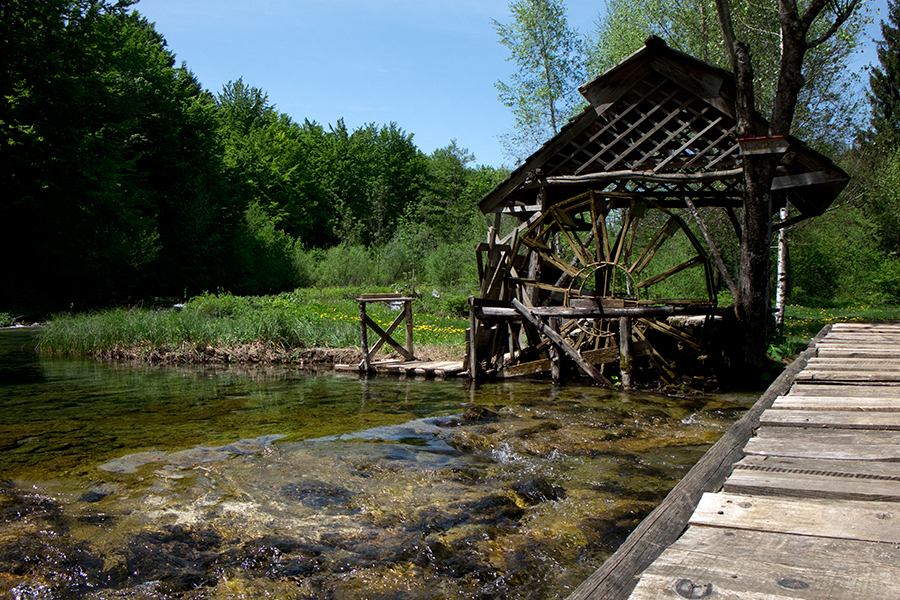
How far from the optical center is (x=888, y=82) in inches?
1491

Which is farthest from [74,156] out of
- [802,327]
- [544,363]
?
[802,327]

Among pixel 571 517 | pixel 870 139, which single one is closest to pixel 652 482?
pixel 571 517

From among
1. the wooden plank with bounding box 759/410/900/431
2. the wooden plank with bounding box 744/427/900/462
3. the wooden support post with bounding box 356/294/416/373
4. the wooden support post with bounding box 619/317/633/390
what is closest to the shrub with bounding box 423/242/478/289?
the wooden support post with bounding box 356/294/416/373

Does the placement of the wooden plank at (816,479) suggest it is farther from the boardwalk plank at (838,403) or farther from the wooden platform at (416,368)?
the wooden platform at (416,368)

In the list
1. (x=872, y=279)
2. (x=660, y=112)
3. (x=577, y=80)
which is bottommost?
(x=872, y=279)

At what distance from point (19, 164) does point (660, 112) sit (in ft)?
75.2

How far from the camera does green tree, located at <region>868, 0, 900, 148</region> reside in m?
37.1

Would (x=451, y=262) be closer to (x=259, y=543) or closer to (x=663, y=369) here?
(x=663, y=369)

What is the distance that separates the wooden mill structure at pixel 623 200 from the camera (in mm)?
10117

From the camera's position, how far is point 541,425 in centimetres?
751

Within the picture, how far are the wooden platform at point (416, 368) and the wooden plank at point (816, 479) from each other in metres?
9.50

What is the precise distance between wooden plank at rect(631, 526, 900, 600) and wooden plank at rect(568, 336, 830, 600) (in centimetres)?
10

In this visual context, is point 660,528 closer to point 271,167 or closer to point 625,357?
point 625,357

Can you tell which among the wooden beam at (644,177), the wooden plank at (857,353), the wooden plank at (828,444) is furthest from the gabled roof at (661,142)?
the wooden plank at (828,444)
